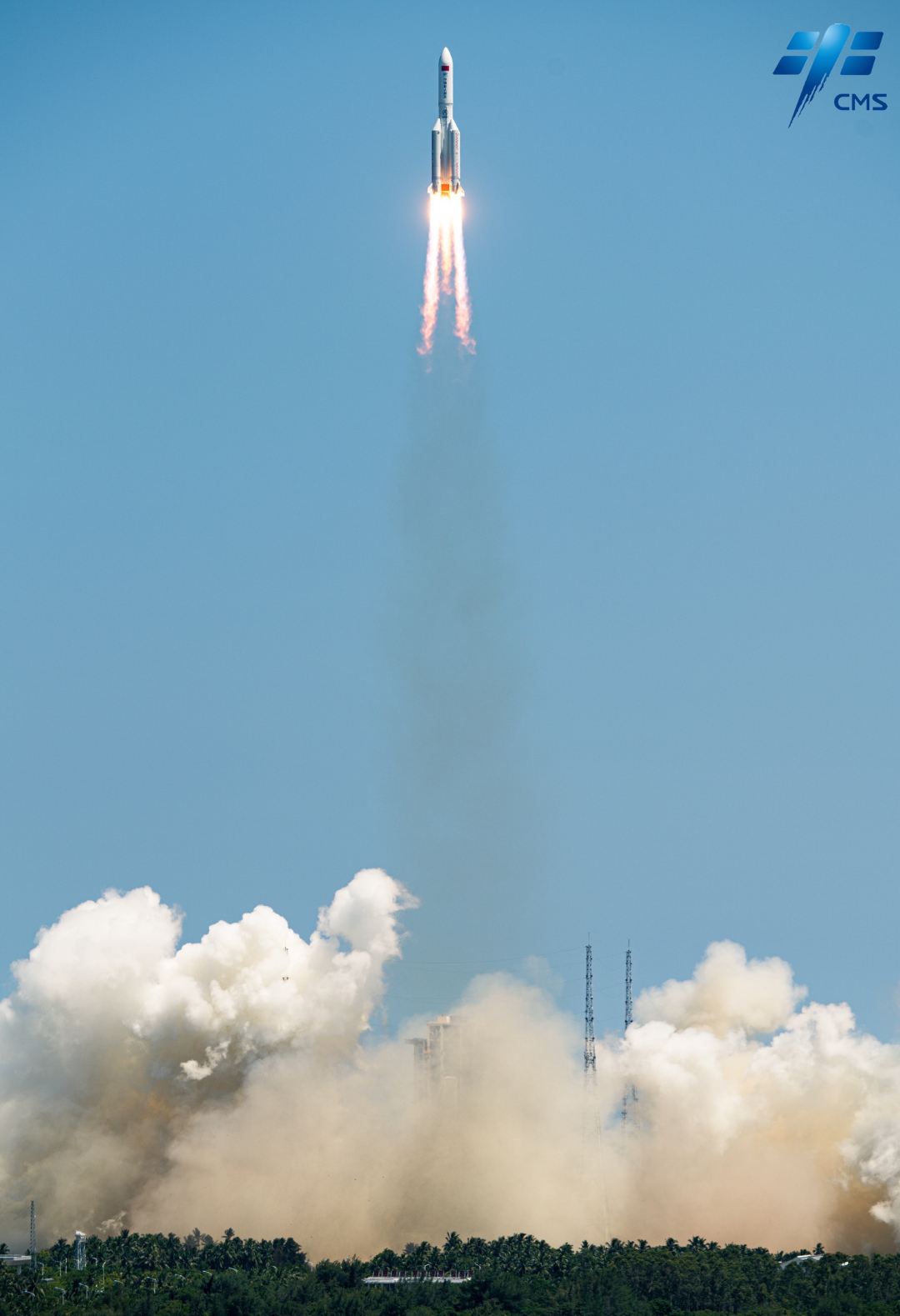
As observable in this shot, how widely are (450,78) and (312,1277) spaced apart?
87.9m

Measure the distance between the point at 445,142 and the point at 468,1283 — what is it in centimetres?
8141

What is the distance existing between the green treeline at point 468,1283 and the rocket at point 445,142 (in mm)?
77567

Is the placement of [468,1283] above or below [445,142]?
below

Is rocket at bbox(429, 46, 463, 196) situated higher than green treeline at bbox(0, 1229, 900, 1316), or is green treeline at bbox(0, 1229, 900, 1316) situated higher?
rocket at bbox(429, 46, 463, 196)

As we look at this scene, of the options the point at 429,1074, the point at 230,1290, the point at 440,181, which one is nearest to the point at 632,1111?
the point at 429,1074

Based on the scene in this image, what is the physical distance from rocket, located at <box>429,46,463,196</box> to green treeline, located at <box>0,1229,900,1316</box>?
77567 millimetres

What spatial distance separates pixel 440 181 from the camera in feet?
430

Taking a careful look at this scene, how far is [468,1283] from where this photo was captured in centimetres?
13762

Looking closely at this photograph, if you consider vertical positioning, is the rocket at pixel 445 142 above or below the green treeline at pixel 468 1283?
above

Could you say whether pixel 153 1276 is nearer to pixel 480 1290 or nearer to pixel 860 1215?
pixel 480 1290

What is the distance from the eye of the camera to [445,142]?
13025 centimetres

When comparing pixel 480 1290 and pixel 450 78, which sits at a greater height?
pixel 450 78

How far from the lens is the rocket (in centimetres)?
13025

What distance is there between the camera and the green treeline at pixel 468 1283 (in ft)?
432
